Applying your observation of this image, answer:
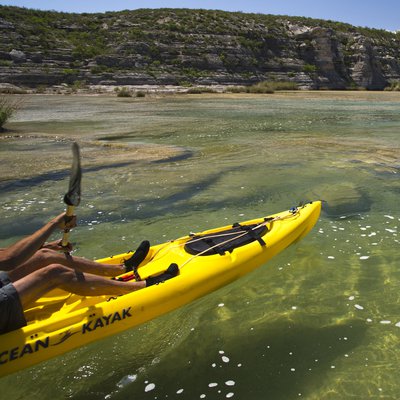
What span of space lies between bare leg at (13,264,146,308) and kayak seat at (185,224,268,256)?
2.93 feet

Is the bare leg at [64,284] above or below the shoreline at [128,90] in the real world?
below

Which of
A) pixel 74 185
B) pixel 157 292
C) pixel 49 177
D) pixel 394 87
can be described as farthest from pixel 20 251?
pixel 394 87

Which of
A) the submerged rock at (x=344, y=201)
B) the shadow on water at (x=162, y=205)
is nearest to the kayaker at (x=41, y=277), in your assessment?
the shadow on water at (x=162, y=205)

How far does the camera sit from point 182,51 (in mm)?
42812

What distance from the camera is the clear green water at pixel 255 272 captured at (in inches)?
127

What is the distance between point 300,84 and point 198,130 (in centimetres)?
2945

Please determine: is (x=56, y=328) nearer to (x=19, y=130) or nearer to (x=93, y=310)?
(x=93, y=310)

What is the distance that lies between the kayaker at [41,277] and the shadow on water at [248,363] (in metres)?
0.68

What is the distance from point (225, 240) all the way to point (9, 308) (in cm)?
241

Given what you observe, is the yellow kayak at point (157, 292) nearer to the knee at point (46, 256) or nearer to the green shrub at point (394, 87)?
the knee at point (46, 256)

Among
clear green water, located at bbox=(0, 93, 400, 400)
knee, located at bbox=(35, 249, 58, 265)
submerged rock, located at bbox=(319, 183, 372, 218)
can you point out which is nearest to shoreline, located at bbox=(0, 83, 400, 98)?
clear green water, located at bbox=(0, 93, 400, 400)

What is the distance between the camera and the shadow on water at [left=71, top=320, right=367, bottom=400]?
3.11 metres

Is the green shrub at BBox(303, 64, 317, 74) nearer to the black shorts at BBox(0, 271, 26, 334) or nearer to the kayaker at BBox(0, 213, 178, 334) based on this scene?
the kayaker at BBox(0, 213, 178, 334)

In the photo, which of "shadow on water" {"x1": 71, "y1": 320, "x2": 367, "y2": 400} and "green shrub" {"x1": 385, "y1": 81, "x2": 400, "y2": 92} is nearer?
"shadow on water" {"x1": 71, "y1": 320, "x2": 367, "y2": 400}
